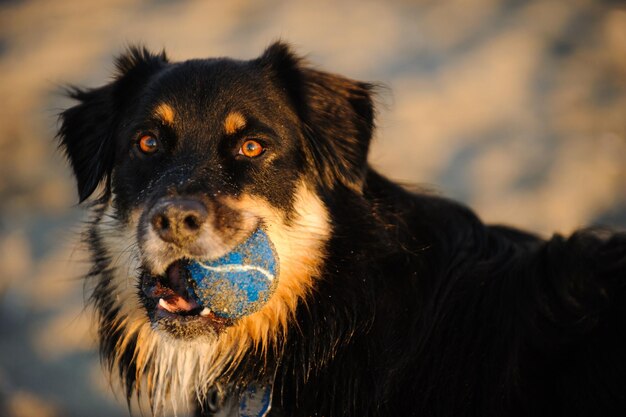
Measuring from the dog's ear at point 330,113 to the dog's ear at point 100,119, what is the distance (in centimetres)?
66

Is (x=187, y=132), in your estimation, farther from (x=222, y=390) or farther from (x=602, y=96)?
(x=602, y=96)

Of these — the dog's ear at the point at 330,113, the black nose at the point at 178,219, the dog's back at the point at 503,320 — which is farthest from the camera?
the dog's ear at the point at 330,113

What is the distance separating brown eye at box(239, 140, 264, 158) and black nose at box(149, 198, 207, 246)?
0.43 metres

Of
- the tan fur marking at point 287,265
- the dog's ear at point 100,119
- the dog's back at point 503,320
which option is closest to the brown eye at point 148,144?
the dog's ear at point 100,119

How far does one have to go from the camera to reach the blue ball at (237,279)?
9.23 ft

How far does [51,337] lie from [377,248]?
3.58m

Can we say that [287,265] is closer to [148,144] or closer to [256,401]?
[256,401]

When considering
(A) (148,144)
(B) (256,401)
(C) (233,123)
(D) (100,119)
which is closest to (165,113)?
(A) (148,144)

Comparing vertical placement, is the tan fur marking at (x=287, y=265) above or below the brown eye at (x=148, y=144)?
below

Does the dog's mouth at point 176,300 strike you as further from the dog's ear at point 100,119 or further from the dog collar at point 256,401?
the dog's ear at point 100,119

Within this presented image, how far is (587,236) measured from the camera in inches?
118

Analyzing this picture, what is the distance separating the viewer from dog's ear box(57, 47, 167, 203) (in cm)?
347

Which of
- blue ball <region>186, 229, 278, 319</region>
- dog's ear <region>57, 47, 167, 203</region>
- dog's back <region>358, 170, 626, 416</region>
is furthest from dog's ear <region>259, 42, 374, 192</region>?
dog's ear <region>57, 47, 167, 203</region>

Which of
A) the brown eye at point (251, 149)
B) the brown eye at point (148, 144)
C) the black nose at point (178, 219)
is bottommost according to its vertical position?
the black nose at point (178, 219)
